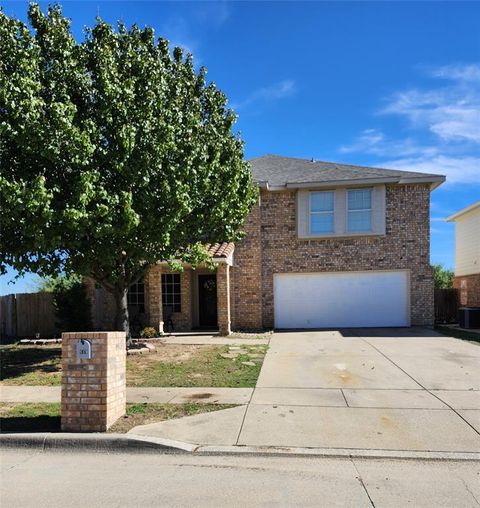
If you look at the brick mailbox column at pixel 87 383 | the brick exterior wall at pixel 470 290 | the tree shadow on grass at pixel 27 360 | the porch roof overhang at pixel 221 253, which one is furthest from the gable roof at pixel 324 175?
the brick mailbox column at pixel 87 383

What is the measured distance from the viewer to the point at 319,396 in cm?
731

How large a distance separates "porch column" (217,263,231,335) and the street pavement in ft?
34.8

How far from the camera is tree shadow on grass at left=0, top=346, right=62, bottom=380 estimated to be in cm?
1003

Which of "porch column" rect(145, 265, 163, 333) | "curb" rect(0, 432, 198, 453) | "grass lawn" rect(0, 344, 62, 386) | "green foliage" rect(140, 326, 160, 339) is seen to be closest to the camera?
"curb" rect(0, 432, 198, 453)

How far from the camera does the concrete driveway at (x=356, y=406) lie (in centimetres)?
536

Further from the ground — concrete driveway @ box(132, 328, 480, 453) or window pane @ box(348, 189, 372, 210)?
window pane @ box(348, 189, 372, 210)

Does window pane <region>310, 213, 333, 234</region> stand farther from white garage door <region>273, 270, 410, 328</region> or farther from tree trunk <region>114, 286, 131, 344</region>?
tree trunk <region>114, 286, 131, 344</region>

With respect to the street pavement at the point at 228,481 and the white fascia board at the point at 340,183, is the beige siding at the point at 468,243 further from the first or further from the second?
the street pavement at the point at 228,481

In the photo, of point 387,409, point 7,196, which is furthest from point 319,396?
point 7,196

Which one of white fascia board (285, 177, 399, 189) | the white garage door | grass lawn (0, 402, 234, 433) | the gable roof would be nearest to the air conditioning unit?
the white garage door

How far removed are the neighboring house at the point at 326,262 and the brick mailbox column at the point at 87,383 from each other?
11.1 m

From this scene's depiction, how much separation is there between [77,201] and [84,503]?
5.93 meters

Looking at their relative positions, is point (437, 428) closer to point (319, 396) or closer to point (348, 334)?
point (319, 396)

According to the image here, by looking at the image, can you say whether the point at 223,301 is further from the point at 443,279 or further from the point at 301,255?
the point at 443,279
